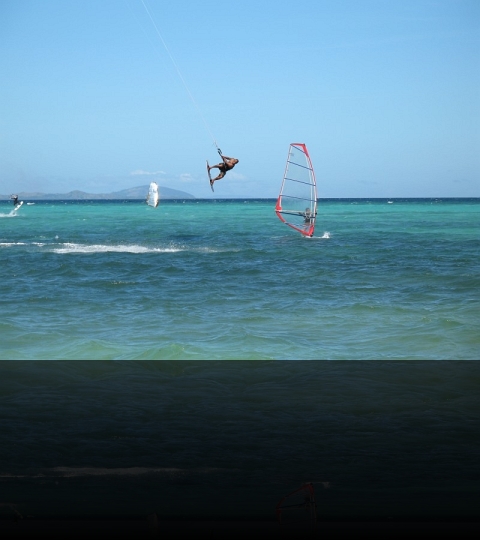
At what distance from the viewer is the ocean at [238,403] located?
3693 mm

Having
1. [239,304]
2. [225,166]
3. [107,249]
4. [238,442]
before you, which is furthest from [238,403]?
[107,249]

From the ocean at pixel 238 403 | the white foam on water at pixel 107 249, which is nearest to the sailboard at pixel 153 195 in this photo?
the white foam on water at pixel 107 249

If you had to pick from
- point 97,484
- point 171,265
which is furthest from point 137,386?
point 171,265

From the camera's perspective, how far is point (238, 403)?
552 cm

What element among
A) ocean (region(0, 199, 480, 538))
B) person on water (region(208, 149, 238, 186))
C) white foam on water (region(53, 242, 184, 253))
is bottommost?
white foam on water (region(53, 242, 184, 253))

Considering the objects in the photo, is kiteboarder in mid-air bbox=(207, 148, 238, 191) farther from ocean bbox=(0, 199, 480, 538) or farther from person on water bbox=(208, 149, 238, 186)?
ocean bbox=(0, 199, 480, 538)

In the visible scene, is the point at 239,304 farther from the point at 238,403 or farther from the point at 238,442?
the point at 238,442

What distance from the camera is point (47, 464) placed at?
4.17 m

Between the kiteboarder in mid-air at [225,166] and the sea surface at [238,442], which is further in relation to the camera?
the kiteboarder in mid-air at [225,166]

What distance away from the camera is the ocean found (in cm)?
369

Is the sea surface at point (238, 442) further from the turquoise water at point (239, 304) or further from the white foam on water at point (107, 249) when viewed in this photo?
the white foam on water at point (107, 249)

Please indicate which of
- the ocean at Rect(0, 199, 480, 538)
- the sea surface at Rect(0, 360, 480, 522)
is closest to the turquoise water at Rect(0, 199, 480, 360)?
the ocean at Rect(0, 199, 480, 538)

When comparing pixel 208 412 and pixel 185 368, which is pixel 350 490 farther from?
pixel 185 368

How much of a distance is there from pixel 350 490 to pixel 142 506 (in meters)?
1.03
